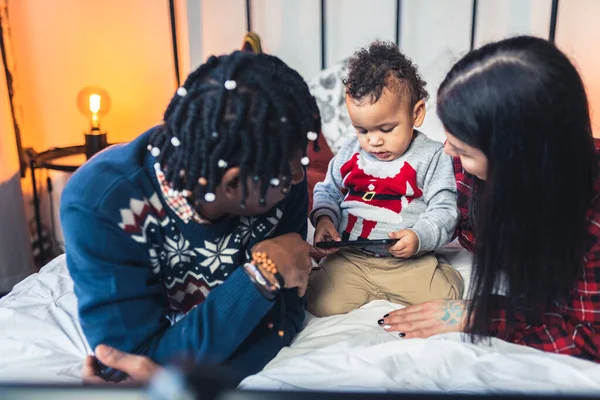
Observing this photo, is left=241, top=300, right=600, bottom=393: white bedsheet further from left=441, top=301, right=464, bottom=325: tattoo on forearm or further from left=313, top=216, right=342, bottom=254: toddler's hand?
left=313, top=216, right=342, bottom=254: toddler's hand

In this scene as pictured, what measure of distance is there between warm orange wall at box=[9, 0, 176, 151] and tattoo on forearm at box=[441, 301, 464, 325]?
1.62 meters

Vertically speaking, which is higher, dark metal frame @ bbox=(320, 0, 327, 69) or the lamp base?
dark metal frame @ bbox=(320, 0, 327, 69)

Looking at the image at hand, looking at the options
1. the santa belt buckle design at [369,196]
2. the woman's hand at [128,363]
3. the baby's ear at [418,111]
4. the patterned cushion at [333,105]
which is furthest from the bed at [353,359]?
the patterned cushion at [333,105]

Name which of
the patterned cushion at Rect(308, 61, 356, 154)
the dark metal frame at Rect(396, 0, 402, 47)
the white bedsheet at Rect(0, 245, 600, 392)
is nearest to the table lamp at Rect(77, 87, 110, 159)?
the patterned cushion at Rect(308, 61, 356, 154)

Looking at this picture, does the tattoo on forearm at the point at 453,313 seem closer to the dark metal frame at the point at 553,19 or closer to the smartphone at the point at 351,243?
the smartphone at the point at 351,243

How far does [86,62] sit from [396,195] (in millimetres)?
1551

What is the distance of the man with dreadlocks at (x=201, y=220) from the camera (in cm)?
81

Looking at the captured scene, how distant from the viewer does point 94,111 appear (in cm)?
211

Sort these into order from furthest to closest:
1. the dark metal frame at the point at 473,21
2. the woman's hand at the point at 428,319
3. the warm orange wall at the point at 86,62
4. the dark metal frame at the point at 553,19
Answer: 1. the warm orange wall at the point at 86,62
2. the dark metal frame at the point at 473,21
3. the dark metal frame at the point at 553,19
4. the woman's hand at the point at 428,319

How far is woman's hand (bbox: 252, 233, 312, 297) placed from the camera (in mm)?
965

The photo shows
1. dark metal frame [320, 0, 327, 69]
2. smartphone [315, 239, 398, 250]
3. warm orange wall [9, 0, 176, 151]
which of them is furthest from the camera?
warm orange wall [9, 0, 176, 151]

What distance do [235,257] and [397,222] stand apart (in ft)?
1.44

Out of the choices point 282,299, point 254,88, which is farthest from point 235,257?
point 254,88

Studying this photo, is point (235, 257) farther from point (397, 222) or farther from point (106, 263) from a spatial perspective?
point (397, 222)
